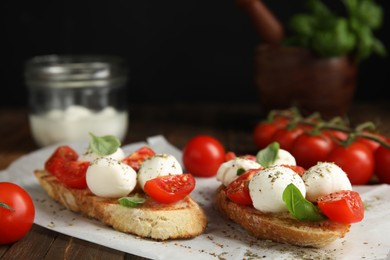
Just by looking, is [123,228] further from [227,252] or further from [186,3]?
[186,3]

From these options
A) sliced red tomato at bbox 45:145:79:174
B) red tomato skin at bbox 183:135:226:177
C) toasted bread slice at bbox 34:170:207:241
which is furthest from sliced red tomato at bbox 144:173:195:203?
red tomato skin at bbox 183:135:226:177

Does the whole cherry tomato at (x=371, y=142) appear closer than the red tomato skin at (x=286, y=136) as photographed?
Yes

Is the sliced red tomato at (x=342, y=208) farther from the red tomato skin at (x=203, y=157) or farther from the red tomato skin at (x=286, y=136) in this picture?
the red tomato skin at (x=286, y=136)

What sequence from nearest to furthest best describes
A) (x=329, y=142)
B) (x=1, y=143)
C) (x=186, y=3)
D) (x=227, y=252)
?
1. (x=227, y=252)
2. (x=329, y=142)
3. (x=1, y=143)
4. (x=186, y=3)

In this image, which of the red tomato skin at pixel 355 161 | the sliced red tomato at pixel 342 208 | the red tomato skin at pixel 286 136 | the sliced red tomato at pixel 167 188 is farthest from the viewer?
the red tomato skin at pixel 286 136

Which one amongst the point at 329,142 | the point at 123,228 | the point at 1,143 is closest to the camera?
the point at 123,228

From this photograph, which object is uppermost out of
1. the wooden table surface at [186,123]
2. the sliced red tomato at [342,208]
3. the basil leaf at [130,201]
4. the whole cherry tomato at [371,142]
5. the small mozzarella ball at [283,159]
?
the sliced red tomato at [342,208]

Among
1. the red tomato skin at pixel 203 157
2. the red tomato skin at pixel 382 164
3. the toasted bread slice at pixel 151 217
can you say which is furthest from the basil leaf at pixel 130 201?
the red tomato skin at pixel 382 164

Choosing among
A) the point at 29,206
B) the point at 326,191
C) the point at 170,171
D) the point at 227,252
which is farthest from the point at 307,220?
the point at 29,206
